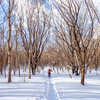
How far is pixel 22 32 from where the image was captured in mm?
14320

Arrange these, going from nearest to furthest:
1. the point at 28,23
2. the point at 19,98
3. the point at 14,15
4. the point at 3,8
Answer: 1. the point at 19,98
2. the point at 3,8
3. the point at 14,15
4. the point at 28,23

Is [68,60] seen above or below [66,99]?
above

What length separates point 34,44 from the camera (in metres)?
16.6

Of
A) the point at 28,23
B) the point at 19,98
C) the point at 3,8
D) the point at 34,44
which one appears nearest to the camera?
the point at 19,98

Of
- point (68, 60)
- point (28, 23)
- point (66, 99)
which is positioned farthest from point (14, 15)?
point (68, 60)

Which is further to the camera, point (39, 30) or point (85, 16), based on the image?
point (39, 30)

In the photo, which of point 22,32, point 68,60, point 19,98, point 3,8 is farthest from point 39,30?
point 19,98

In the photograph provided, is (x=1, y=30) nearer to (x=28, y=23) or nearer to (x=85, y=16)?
(x=28, y=23)

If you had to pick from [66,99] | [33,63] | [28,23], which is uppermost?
[28,23]

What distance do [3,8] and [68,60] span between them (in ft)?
36.3

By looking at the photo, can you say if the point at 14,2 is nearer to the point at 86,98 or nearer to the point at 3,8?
the point at 3,8

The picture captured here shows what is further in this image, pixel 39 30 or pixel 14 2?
pixel 39 30

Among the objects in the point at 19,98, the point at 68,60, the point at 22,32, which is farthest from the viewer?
the point at 68,60

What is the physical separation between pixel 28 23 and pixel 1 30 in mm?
5508
